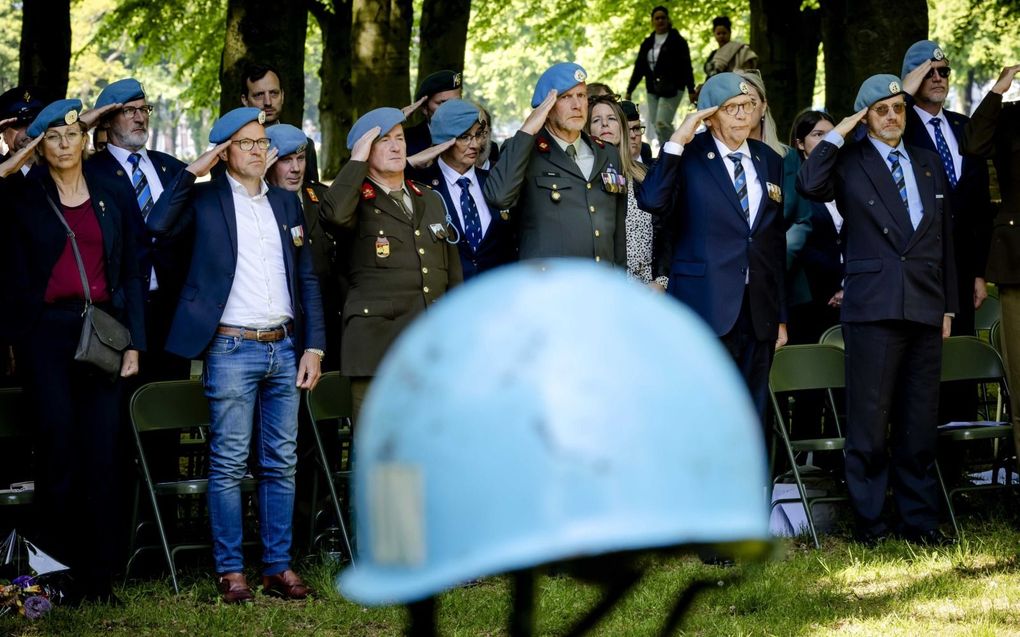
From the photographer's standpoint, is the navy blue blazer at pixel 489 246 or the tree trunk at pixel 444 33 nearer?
the navy blue blazer at pixel 489 246

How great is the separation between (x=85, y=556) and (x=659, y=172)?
3.44 metres

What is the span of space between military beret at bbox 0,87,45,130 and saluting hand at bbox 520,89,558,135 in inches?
109

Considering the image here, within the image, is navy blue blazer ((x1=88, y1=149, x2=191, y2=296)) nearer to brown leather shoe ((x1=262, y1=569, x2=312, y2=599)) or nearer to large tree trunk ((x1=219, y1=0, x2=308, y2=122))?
brown leather shoe ((x1=262, y1=569, x2=312, y2=599))

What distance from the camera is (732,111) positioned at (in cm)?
784

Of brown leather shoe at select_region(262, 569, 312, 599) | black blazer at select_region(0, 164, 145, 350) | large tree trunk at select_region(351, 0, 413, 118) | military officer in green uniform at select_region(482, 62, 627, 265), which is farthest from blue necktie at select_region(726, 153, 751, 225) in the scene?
large tree trunk at select_region(351, 0, 413, 118)

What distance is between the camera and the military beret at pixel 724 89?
7.76m

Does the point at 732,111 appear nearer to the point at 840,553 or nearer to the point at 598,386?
the point at 840,553

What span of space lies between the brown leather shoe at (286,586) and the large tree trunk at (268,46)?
596cm

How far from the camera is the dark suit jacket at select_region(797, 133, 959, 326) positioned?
26.0 feet

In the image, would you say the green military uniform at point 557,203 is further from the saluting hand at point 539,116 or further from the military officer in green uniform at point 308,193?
the military officer in green uniform at point 308,193

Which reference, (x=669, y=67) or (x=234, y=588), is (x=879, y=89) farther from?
(x=669, y=67)

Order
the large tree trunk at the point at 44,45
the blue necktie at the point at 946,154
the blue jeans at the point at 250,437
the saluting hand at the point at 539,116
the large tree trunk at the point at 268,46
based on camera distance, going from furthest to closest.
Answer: the large tree trunk at the point at 44,45 < the large tree trunk at the point at 268,46 < the blue necktie at the point at 946,154 < the saluting hand at the point at 539,116 < the blue jeans at the point at 250,437

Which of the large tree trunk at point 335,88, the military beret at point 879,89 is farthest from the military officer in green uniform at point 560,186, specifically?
the large tree trunk at point 335,88

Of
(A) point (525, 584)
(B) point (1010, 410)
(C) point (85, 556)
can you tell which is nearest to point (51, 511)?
(C) point (85, 556)
